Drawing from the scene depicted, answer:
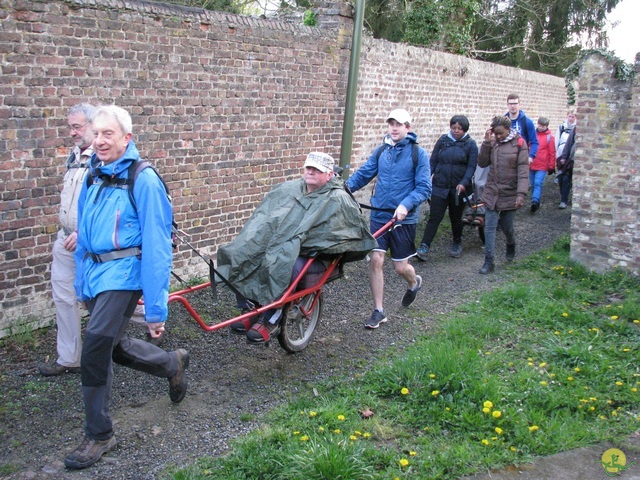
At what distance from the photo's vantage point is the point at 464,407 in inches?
184

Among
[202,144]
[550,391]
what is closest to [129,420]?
[550,391]

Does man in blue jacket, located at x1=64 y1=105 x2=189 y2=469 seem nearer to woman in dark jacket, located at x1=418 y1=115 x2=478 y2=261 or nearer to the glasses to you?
the glasses

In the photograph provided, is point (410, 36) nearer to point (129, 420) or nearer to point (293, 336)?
point (293, 336)

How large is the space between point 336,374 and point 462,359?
3.32ft

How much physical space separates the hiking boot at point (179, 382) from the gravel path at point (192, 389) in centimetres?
10

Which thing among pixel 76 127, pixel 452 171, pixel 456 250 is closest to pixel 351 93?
pixel 452 171

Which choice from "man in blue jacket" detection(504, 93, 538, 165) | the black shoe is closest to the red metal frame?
the black shoe

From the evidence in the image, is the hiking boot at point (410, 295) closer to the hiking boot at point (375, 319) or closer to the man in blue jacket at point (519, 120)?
the hiking boot at point (375, 319)

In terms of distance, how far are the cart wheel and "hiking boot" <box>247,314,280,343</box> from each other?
166 millimetres

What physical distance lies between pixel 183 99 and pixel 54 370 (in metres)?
3.12

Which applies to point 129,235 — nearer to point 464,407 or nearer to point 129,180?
point 129,180

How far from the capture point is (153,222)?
155 inches

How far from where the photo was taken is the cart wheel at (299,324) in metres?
5.61

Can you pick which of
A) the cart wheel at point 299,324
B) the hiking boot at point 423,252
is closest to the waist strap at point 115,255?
the cart wheel at point 299,324
